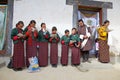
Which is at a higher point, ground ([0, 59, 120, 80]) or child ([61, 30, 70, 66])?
child ([61, 30, 70, 66])

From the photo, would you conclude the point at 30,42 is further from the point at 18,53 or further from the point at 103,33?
the point at 103,33

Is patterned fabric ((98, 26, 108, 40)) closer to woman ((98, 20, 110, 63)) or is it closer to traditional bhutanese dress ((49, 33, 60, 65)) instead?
woman ((98, 20, 110, 63))

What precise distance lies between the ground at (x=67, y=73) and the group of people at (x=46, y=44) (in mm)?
247

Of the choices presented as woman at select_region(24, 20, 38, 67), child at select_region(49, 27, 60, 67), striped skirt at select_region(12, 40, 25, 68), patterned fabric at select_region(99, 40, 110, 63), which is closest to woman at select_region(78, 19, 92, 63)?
patterned fabric at select_region(99, 40, 110, 63)

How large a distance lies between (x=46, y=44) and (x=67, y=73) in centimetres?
107

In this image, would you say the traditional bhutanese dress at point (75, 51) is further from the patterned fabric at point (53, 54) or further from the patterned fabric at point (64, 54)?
the patterned fabric at point (53, 54)

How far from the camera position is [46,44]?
469 cm

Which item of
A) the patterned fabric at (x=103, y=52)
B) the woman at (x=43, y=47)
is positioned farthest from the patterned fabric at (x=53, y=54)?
the patterned fabric at (x=103, y=52)

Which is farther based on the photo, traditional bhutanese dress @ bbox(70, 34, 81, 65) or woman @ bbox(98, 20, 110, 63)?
woman @ bbox(98, 20, 110, 63)

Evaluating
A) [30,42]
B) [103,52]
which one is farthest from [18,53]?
[103,52]

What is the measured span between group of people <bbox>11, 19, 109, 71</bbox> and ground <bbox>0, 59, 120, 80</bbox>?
0.81 feet

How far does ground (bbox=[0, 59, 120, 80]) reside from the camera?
151 inches

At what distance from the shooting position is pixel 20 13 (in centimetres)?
514

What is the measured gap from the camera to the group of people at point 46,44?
4.28 meters
